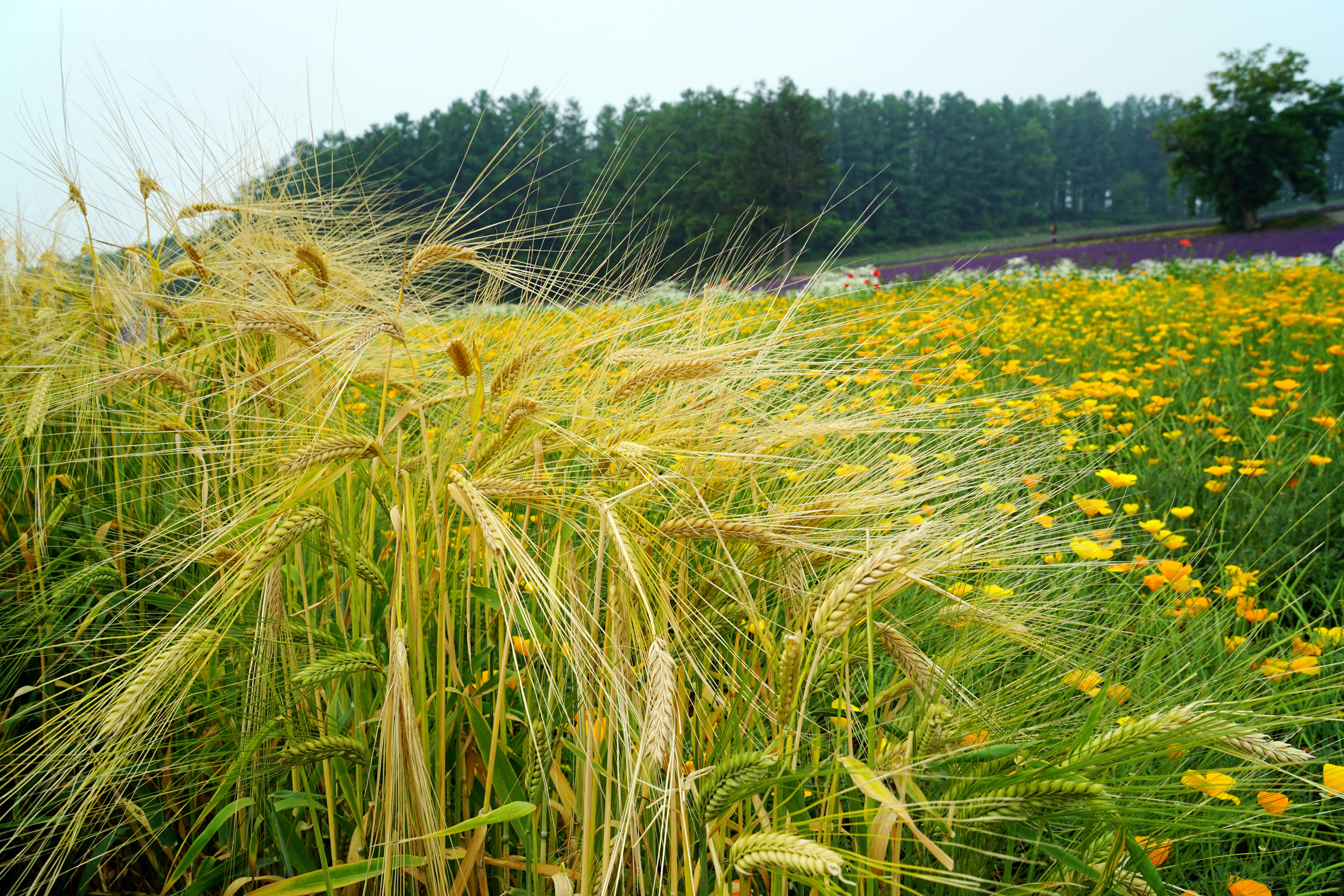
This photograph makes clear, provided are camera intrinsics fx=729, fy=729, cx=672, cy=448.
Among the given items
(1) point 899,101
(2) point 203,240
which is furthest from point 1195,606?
(1) point 899,101

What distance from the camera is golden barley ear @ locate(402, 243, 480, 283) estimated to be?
1088 millimetres

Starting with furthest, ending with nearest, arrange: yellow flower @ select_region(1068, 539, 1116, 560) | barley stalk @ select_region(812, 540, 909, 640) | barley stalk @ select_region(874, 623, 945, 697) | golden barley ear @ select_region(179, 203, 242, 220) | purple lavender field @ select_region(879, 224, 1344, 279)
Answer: purple lavender field @ select_region(879, 224, 1344, 279) < golden barley ear @ select_region(179, 203, 242, 220) < yellow flower @ select_region(1068, 539, 1116, 560) < barley stalk @ select_region(874, 623, 945, 697) < barley stalk @ select_region(812, 540, 909, 640)

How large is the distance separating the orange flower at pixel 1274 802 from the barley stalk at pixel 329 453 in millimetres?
1148

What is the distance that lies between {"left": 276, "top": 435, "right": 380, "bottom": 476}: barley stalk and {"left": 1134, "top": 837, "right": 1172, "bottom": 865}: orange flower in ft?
3.37

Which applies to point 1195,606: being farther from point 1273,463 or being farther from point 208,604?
point 208,604

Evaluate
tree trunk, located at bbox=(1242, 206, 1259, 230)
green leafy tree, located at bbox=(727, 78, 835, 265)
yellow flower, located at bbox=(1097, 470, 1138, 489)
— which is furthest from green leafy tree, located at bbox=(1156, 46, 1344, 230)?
yellow flower, located at bbox=(1097, 470, 1138, 489)

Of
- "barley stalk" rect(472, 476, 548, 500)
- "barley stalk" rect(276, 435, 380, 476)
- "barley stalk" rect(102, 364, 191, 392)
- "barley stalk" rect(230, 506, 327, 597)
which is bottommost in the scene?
"barley stalk" rect(230, 506, 327, 597)

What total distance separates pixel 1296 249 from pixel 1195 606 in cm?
1316

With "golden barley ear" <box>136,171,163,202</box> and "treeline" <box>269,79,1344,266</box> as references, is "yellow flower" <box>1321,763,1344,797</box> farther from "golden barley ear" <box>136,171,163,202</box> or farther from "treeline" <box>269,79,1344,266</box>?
"golden barley ear" <box>136,171,163,202</box>

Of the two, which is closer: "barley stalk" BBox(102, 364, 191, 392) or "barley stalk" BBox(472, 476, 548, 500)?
"barley stalk" BBox(472, 476, 548, 500)

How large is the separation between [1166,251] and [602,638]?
13.0m

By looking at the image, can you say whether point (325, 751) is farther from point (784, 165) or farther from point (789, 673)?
point (784, 165)

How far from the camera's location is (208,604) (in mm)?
1209

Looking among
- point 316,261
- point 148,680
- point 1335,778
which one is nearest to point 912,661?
point 1335,778
